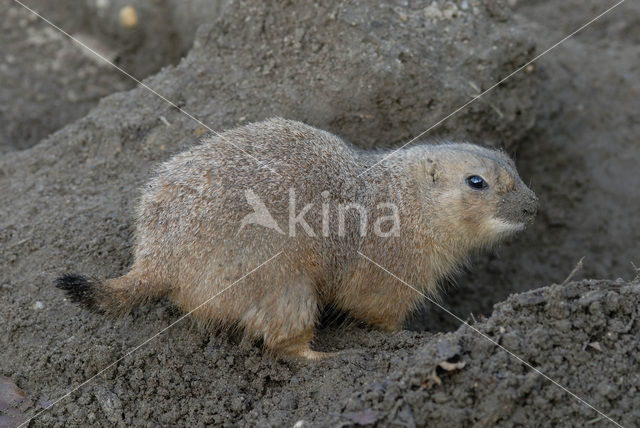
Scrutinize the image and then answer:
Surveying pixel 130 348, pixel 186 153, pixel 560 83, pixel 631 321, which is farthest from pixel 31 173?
pixel 560 83

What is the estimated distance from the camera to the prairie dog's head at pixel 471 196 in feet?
16.8

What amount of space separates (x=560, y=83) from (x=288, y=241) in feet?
16.3

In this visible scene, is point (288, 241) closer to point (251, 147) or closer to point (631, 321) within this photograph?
point (251, 147)

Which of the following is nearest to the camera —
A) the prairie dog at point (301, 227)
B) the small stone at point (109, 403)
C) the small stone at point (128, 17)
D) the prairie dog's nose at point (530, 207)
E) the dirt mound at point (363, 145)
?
the dirt mound at point (363, 145)

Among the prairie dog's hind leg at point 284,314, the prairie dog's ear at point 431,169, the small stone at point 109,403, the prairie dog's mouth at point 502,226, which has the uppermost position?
the prairie dog's ear at point 431,169

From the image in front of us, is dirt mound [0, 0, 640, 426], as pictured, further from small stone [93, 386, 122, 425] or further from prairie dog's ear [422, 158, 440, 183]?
prairie dog's ear [422, 158, 440, 183]

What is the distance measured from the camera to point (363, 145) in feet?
20.5

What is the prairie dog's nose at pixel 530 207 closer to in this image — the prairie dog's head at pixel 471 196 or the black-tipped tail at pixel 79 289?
the prairie dog's head at pixel 471 196

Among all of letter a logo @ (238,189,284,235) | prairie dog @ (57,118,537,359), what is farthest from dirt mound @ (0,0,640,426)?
letter a logo @ (238,189,284,235)

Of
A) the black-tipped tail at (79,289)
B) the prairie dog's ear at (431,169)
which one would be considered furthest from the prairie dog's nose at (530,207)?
the black-tipped tail at (79,289)

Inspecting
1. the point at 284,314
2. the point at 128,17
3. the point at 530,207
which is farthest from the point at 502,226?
the point at 128,17

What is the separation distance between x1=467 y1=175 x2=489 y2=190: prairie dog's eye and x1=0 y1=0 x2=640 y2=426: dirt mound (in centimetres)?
127

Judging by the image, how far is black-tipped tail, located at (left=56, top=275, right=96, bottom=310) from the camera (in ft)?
13.7

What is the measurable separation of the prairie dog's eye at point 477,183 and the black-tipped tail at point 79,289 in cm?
291
